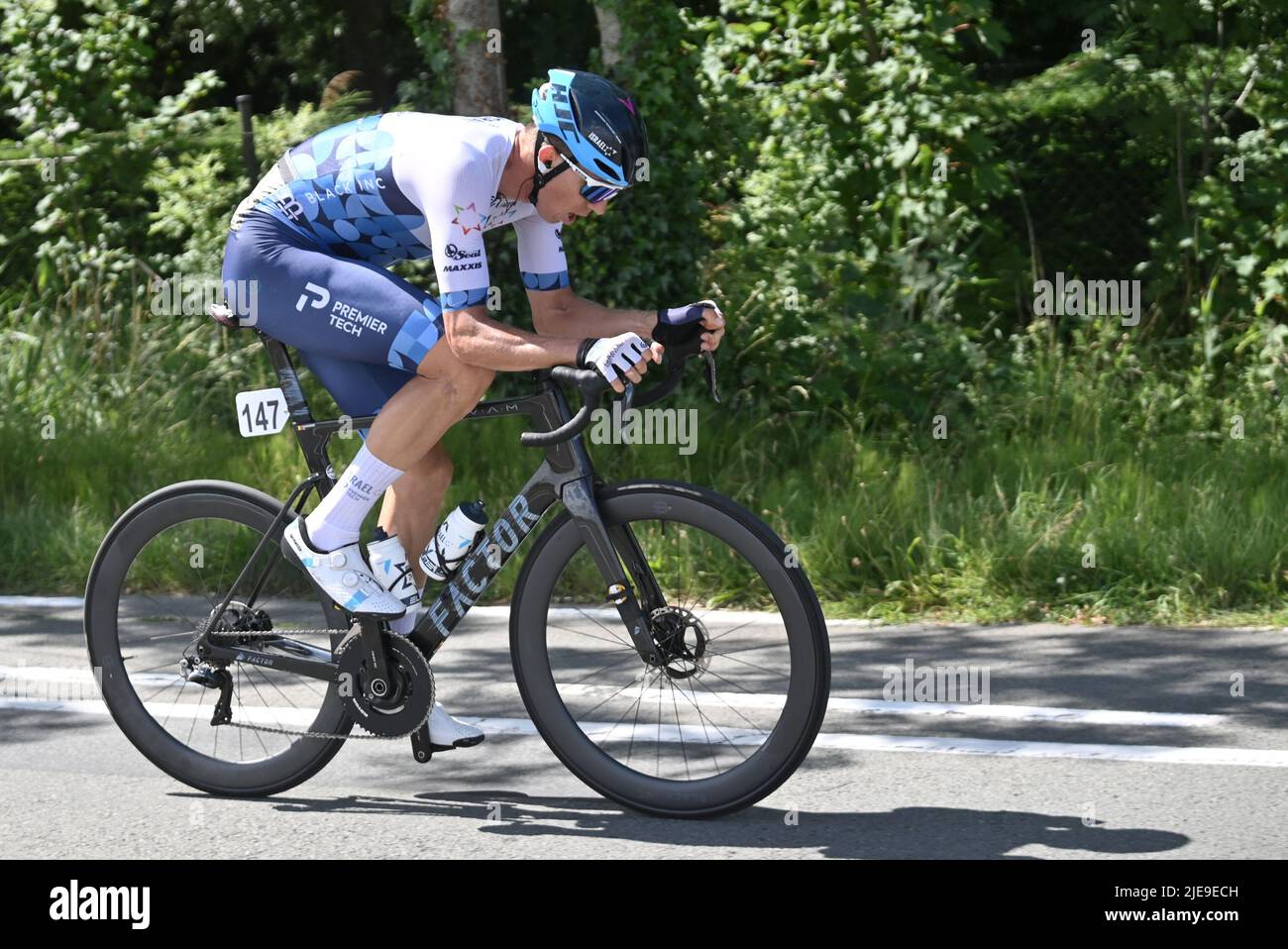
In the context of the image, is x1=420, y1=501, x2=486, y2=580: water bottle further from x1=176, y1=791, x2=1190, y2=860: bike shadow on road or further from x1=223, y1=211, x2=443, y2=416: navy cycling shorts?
x1=176, y1=791, x2=1190, y2=860: bike shadow on road

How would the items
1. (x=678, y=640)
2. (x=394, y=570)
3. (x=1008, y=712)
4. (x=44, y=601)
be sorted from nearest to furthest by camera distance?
(x=678, y=640) < (x=394, y=570) < (x=1008, y=712) < (x=44, y=601)

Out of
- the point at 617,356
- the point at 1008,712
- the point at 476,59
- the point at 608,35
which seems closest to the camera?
the point at 617,356

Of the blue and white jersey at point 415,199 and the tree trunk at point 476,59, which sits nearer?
the blue and white jersey at point 415,199

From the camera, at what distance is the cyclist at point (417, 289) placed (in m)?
4.06

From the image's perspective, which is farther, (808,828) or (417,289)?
(417,289)

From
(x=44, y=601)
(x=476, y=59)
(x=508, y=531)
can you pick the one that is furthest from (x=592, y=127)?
(x=476, y=59)

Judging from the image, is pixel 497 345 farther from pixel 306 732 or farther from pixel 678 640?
pixel 306 732

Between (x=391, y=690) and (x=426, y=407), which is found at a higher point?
(x=426, y=407)

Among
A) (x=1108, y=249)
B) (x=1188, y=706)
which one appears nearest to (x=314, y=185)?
(x=1188, y=706)

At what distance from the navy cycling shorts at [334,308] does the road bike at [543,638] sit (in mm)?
128

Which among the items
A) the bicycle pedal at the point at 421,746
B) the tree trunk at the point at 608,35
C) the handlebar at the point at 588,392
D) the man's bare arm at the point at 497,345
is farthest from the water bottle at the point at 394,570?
the tree trunk at the point at 608,35

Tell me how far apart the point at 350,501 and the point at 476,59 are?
554 centimetres

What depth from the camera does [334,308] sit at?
429 centimetres

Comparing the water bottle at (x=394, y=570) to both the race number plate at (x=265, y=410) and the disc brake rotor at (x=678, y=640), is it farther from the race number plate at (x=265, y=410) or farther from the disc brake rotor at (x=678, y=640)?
the disc brake rotor at (x=678, y=640)
